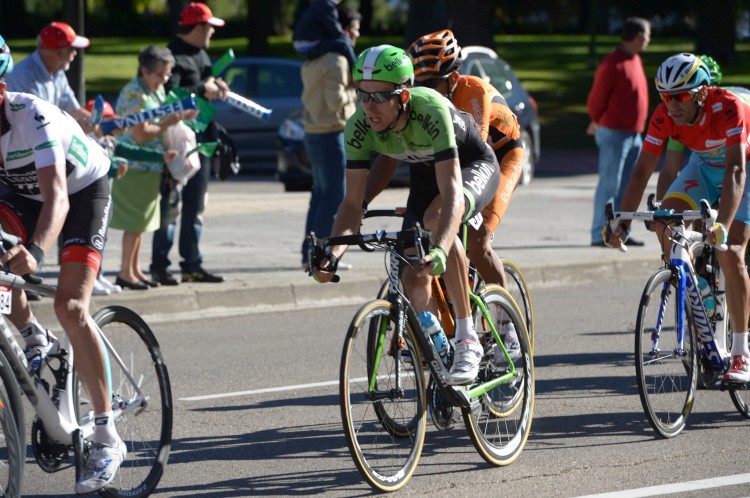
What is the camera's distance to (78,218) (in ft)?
18.2

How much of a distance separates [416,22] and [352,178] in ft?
69.0

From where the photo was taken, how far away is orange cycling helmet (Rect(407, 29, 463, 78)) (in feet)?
23.3

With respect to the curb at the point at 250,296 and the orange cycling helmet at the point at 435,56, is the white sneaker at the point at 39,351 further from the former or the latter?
the curb at the point at 250,296

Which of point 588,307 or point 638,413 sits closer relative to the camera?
point 638,413

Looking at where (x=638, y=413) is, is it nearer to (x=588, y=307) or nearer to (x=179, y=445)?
(x=179, y=445)

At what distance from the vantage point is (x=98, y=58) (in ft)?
156

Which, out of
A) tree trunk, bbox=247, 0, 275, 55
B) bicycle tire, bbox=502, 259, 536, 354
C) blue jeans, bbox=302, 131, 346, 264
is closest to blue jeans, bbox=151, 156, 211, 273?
blue jeans, bbox=302, 131, 346, 264

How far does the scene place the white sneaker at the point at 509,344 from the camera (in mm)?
6488

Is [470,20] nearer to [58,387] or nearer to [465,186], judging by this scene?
[465,186]

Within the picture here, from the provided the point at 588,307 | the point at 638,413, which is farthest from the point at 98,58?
the point at 638,413

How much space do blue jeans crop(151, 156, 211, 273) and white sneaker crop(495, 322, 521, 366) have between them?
490 centimetres

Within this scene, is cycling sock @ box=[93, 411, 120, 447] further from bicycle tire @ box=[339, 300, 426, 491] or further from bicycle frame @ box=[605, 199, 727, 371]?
bicycle frame @ box=[605, 199, 727, 371]

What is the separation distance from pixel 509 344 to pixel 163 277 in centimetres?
496

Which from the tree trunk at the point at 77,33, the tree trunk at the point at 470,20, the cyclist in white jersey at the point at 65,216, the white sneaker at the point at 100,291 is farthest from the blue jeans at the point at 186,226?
the tree trunk at the point at 470,20
